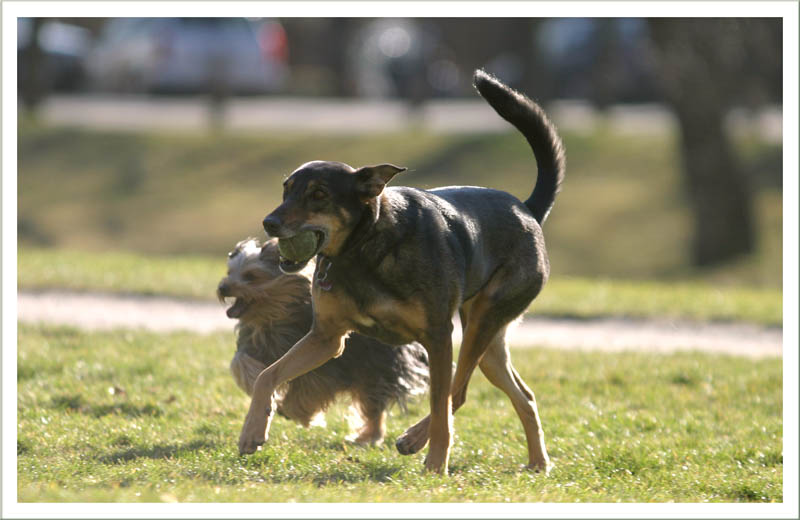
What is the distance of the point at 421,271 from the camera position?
5250mm

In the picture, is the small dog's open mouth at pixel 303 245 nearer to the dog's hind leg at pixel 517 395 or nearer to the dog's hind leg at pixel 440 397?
the dog's hind leg at pixel 440 397

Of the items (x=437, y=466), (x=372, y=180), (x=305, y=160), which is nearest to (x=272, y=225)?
(x=372, y=180)

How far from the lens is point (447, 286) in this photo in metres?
5.32

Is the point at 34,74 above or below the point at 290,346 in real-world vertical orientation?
above

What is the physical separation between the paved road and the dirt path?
39.1 feet

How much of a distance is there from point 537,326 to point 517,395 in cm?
539

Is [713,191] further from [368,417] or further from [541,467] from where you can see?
[541,467]

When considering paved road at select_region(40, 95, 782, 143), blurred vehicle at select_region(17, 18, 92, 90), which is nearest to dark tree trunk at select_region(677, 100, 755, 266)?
paved road at select_region(40, 95, 782, 143)

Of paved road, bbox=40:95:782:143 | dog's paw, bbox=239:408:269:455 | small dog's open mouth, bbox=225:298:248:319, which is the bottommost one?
dog's paw, bbox=239:408:269:455

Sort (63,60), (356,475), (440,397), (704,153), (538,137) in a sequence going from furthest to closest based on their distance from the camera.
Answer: (63,60) < (704,153) < (538,137) < (356,475) < (440,397)

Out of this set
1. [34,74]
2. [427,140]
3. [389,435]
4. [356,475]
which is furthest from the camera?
[34,74]

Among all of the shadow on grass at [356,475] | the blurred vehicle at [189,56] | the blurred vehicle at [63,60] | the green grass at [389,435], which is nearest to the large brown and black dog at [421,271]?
the shadow on grass at [356,475]

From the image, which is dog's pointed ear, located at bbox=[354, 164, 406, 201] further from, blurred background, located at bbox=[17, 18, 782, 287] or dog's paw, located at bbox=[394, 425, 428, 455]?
blurred background, located at bbox=[17, 18, 782, 287]

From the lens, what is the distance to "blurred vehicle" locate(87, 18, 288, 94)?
84.5ft
